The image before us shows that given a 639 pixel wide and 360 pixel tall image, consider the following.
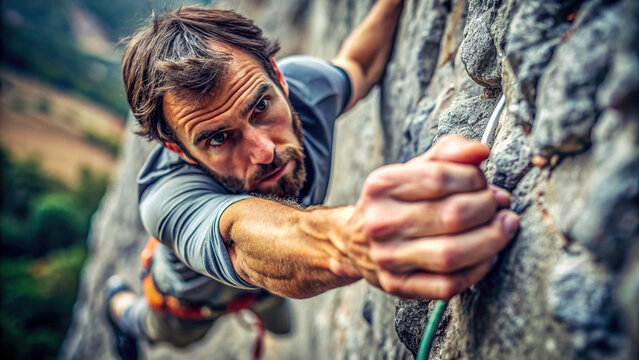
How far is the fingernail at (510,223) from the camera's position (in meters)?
→ 0.61

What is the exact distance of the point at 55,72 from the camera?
1797cm

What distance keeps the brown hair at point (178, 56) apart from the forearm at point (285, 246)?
0.45 meters

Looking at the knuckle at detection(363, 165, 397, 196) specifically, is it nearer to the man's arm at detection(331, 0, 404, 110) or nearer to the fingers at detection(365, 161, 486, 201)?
the fingers at detection(365, 161, 486, 201)

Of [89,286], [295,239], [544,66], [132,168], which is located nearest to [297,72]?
[295,239]

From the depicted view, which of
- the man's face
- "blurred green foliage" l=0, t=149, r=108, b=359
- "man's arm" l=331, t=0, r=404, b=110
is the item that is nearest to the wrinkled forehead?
the man's face

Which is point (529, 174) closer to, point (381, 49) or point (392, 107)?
point (392, 107)

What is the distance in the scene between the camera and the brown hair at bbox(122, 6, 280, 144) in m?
1.14

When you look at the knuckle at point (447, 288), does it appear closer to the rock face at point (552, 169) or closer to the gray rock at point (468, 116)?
the rock face at point (552, 169)

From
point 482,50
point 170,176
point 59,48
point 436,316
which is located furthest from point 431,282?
point 59,48

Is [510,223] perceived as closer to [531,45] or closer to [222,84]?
[531,45]

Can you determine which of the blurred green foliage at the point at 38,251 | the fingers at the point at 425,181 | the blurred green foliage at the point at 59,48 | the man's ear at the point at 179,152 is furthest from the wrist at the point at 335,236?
the blurred green foliage at the point at 59,48

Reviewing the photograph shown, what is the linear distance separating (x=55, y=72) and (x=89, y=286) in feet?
58.3

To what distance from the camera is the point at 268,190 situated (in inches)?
51.6

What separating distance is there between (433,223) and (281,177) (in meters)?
0.81
